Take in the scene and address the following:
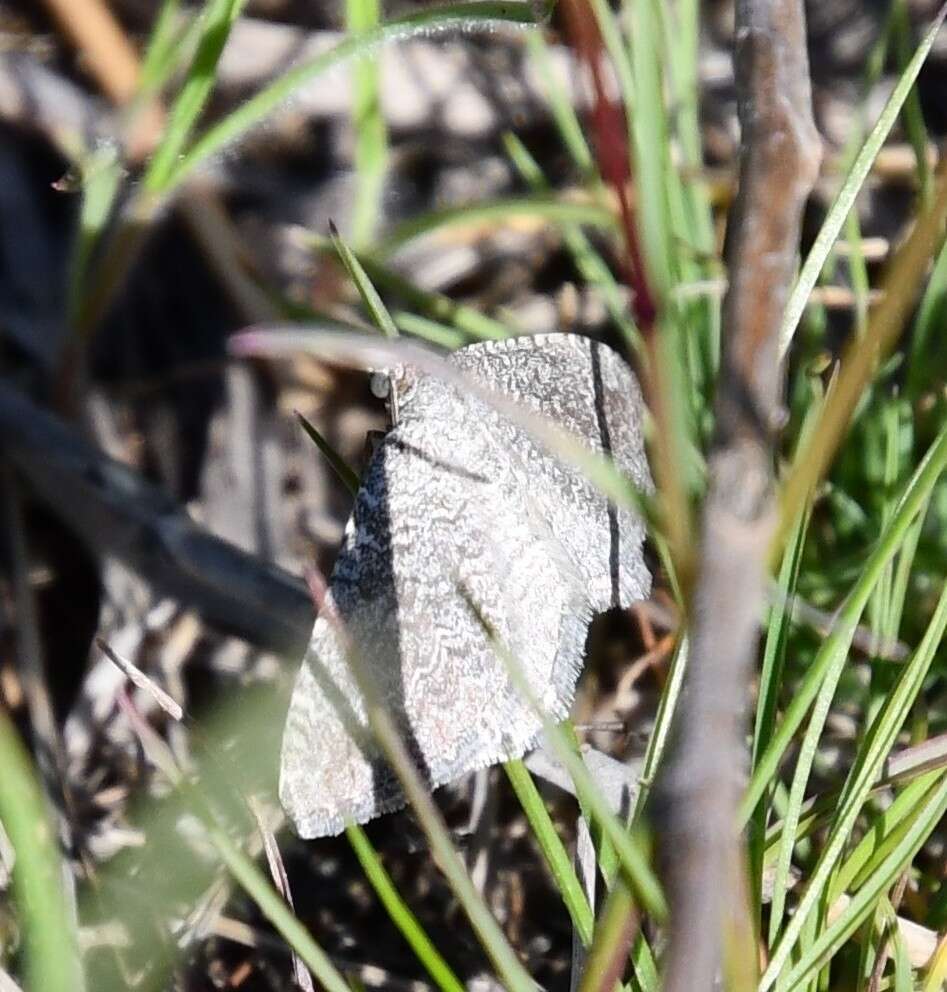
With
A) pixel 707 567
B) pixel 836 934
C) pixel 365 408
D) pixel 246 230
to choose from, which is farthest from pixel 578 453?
pixel 246 230

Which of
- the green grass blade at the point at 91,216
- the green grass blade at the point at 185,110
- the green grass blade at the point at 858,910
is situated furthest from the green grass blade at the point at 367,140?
the green grass blade at the point at 858,910

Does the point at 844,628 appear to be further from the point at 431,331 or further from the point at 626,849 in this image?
the point at 431,331

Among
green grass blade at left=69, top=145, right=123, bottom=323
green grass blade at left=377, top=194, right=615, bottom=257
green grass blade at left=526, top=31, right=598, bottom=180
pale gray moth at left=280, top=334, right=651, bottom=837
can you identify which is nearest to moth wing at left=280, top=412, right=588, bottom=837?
pale gray moth at left=280, top=334, right=651, bottom=837

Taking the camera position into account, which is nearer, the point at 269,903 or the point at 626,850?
the point at 626,850

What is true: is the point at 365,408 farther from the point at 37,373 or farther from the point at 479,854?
the point at 479,854

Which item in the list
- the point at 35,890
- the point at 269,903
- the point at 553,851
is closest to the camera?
the point at 35,890

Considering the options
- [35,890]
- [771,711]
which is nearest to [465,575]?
[771,711]

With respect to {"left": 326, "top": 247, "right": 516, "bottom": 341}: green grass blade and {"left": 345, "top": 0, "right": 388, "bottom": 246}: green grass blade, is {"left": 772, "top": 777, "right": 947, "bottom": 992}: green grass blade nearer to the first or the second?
{"left": 326, "top": 247, "right": 516, "bottom": 341}: green grass blade
